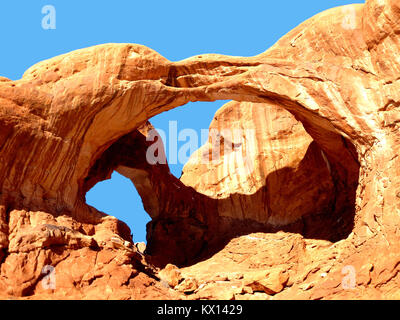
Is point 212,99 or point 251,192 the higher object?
point 212,99

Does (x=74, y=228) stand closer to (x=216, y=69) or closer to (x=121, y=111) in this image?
(x=121, y=111)

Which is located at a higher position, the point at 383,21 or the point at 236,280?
the point at 383,21

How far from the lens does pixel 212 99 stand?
53.2 feet

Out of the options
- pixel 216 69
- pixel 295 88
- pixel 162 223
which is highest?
pixel 216 69

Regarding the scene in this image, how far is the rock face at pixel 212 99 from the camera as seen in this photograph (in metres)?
13.2

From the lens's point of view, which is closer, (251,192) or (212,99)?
(212,99)

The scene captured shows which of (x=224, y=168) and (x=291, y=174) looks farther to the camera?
(x=224, y=168)

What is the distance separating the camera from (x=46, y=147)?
47.5 ft

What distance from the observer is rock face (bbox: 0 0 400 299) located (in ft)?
43.3

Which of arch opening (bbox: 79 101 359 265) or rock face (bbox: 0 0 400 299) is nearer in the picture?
rock face (bbox: 0 0 400 299)

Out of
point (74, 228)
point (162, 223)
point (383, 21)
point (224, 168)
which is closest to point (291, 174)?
point (224, 168)

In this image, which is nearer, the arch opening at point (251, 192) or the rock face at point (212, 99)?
the rock face at point (212, 99)
